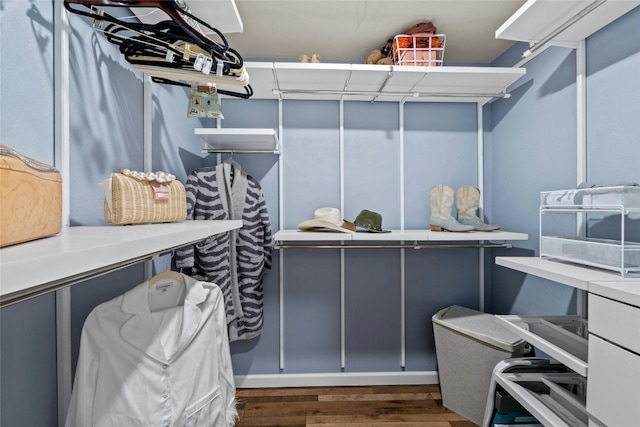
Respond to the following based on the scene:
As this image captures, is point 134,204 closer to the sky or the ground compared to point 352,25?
closer to the ground

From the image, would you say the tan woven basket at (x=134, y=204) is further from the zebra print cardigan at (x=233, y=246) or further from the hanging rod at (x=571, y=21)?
the hanging rod at (x=571, y=21)

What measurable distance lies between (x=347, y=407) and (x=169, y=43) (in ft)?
7.07

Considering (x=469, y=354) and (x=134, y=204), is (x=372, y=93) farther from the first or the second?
(x=469, y=354)

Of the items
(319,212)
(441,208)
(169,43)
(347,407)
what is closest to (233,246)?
(319,212)

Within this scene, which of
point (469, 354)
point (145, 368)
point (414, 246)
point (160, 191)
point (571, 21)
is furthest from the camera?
point (414, 246)

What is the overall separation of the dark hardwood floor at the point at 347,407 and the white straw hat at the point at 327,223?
1164 mm

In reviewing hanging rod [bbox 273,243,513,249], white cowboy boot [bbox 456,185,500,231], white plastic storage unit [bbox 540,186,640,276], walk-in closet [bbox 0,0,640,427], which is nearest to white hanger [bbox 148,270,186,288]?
walk-in closet [bbox 0,0,640,427]

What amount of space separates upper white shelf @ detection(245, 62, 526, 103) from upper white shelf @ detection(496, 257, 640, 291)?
1079 millimetres

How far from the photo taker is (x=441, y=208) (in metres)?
1.99

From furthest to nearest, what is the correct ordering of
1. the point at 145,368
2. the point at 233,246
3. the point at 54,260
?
the point at 233,246, the point at 145,368, the point at 54,260

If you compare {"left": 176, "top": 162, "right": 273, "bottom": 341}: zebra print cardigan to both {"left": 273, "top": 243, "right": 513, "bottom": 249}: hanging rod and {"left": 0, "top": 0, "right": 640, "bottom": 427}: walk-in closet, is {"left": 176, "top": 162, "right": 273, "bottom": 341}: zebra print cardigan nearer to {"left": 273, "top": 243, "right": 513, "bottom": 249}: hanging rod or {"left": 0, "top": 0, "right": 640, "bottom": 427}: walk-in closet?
{"left": 0, "top": 0, "right": 640, "bottom": 427}: walk-in closet

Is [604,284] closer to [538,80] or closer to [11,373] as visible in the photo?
[538,80]

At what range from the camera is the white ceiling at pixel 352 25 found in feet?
5.07

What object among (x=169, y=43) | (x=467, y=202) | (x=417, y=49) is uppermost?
(x=417, y=49)
